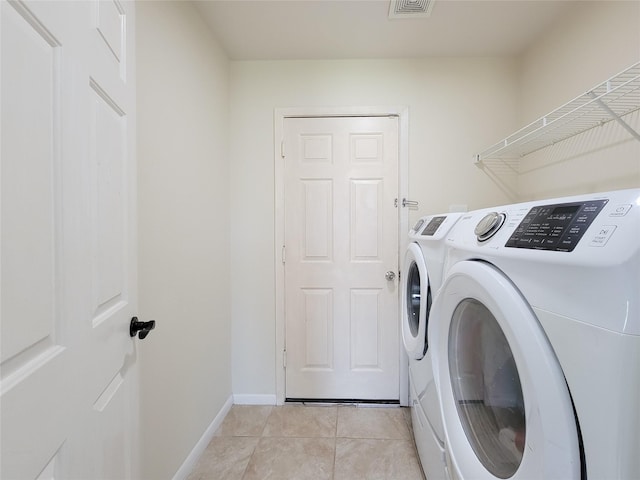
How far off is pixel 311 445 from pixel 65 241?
5.45 feet

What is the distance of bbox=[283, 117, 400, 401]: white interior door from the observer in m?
1.97

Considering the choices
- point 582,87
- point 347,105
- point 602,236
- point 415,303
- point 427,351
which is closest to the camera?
point 602,236

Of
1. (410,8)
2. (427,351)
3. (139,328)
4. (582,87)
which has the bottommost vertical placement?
(427,351)

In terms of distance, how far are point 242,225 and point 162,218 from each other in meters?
0.80

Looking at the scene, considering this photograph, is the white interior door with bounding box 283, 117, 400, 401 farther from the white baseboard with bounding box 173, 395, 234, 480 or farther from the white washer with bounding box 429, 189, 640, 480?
the white washer with bounding box 429, 189, 640, 480

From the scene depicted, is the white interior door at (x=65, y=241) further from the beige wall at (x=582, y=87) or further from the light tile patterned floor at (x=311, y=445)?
the beige wall at (x=582, y=87)

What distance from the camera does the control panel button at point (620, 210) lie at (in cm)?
42

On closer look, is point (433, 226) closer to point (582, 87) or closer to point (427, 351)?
point (427, 351)

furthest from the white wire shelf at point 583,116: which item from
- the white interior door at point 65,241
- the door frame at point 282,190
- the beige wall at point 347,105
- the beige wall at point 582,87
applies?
the white interior door at point 65,241

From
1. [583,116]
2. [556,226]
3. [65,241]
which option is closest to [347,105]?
[583,116]

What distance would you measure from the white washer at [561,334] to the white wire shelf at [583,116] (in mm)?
730

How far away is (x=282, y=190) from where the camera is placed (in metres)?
1.99

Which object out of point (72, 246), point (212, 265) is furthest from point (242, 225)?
point (72, 246)

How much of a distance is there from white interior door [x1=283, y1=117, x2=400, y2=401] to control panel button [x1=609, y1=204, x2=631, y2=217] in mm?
1531
